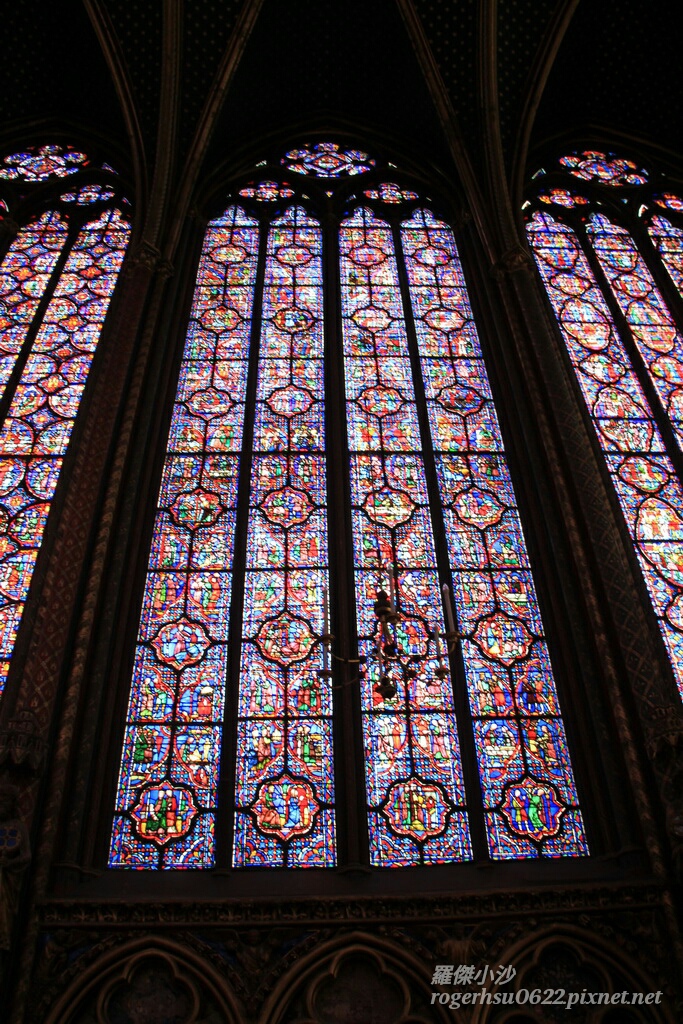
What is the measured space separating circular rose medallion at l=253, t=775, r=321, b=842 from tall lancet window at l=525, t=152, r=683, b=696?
3097 millimetres

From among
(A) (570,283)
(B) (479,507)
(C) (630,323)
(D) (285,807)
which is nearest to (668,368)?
(C) (630,323)

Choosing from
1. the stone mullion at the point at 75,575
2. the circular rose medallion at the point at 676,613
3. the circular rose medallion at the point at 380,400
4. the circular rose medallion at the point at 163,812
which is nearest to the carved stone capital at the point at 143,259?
the stone mullion at the point at 75,575

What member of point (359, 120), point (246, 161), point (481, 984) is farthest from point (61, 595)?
point (359, 120)

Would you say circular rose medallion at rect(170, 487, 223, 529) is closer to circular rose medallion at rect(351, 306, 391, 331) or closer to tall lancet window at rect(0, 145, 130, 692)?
tall lancet window at rect(0, 145, 130, 692)

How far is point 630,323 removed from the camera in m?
11.0

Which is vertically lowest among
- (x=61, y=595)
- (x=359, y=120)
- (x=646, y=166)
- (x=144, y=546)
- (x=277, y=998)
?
(x=277, y=998)

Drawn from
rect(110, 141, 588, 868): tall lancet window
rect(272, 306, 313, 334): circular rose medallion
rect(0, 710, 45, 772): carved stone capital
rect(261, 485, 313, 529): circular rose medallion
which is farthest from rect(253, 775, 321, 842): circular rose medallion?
rect(272, 306, 313, 334): circular rose medallion

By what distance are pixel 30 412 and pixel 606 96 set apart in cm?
894

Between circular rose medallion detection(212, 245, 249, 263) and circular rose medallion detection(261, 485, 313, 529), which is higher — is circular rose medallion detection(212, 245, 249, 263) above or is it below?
above

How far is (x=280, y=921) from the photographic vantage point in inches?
250

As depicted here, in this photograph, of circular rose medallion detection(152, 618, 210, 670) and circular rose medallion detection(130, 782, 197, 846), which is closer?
circular rose medallion detection(130, 782, 197, 846)

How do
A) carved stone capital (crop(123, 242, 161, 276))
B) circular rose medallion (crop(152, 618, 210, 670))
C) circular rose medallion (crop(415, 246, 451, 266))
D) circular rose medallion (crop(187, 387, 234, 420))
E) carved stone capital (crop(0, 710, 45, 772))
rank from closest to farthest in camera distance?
carved stone capital (crop(0, 710, 45, 772)), circular rose medallion (crop(152, 618, 210, 670)), circular rose medallion (crop(187, 387, 234, 420)), carved stone capital (crop(123, 242, 161, 276)), circular rose medallion (crop(415, 246, 451, 266))

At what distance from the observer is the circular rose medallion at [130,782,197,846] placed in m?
6.93

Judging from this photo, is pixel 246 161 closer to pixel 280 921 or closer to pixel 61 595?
pixel 61 595
